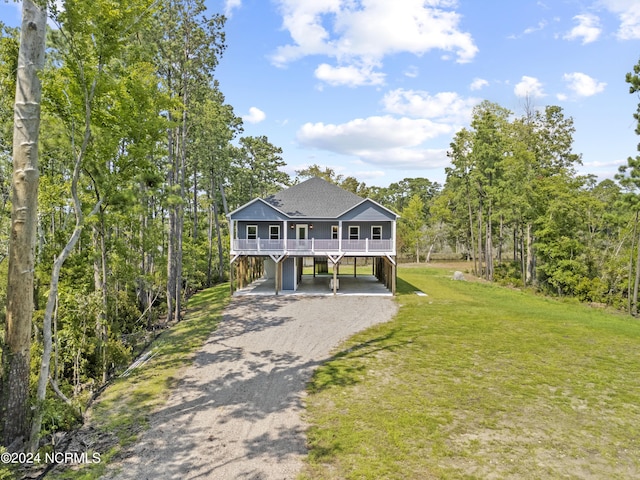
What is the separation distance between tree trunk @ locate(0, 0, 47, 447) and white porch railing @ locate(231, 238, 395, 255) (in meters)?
15.9

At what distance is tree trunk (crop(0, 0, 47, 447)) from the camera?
22.5 ft

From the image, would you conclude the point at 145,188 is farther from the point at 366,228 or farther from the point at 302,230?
the point at 366,228

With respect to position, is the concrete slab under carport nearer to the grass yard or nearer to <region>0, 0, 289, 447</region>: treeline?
<region>0, 0, 289, 447</region>: treeline

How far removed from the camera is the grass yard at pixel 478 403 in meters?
6.44

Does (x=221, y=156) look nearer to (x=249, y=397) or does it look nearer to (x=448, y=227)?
(x=249, y=397)

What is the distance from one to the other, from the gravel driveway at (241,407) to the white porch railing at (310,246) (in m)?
6.76

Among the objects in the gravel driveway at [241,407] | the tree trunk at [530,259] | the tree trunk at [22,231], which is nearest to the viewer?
the gravel driveway at [241,407]

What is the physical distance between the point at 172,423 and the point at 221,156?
23285 millimetres

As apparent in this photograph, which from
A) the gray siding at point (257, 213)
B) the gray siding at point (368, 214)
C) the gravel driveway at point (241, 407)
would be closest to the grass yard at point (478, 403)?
the gravel driveway at point (241, 407)

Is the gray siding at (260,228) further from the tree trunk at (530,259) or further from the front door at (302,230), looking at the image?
the tree trunk at (530,259)

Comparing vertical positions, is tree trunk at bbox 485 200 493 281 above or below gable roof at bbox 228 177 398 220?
below

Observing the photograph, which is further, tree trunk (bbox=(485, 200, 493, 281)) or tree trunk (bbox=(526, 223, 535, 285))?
tree trunk (bbox=(485, 200, 493, 281))

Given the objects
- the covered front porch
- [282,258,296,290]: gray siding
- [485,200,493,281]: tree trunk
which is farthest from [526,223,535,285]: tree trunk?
[282,258,296,290]: gray siding

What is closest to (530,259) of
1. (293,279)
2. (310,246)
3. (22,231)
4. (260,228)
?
(310,246)
